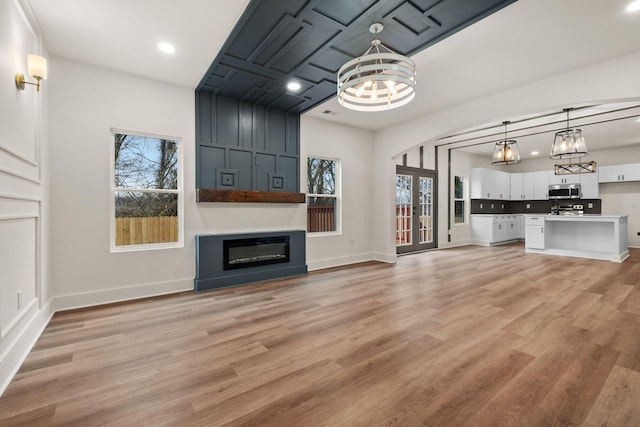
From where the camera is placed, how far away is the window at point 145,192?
3.81m

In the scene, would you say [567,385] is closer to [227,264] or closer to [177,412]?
[177,412]

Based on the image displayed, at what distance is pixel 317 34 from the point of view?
294 cm

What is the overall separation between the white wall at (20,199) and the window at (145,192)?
Result: 0.77 m

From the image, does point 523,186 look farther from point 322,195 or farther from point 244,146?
point 244,146

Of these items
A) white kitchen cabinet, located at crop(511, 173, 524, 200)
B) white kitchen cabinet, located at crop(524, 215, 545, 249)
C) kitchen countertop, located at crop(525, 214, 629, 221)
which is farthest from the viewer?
white kitchen cabinet, located at crop(511, 173, 524, 200)

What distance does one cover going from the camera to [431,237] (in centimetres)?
819

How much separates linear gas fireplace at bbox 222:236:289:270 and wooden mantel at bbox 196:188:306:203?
0.63 m

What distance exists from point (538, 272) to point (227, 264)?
5367 mm

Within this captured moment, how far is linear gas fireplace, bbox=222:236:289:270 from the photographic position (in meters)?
4.46

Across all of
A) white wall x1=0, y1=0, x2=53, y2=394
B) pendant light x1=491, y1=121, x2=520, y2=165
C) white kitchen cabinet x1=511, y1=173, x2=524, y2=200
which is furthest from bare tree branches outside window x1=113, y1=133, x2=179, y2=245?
white kitchen cabinet x1=511, y1=173, x2=524, y2=200

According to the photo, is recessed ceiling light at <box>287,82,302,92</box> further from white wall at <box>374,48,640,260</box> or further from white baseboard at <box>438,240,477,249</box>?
white baseboard at <box>438,240,477,249</box>

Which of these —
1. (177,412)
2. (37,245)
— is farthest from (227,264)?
(177,412)

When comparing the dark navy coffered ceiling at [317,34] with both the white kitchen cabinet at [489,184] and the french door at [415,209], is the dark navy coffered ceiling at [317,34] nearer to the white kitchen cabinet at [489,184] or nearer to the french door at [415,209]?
the french door at [415,209]

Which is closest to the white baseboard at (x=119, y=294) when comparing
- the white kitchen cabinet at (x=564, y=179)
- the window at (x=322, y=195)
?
the window at (x=322, y=195)
